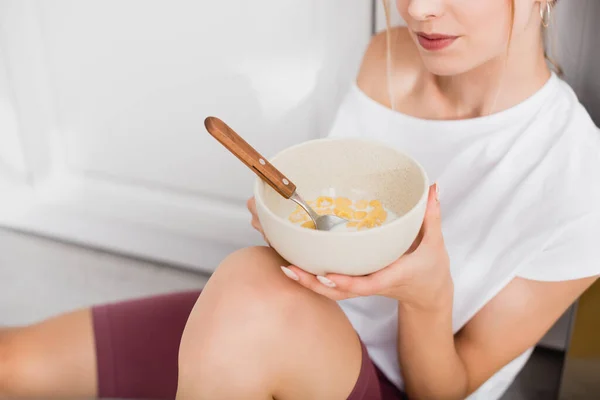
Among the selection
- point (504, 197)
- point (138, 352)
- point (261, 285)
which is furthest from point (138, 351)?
point (504, 197)

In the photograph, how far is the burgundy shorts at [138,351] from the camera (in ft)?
3.17

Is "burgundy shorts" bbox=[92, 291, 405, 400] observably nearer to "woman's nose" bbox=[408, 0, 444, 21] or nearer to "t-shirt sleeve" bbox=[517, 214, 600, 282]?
"t-shirt sleeve" bbox=[517, 214, 600, 282]

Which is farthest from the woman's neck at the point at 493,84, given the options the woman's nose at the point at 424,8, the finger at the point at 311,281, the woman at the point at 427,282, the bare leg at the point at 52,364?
the bare leg at the point at 52,364

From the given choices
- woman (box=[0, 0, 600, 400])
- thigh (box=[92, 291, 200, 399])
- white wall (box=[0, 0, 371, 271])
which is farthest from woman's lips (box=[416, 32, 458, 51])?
thigh (box=[92, 291, 200, 399])

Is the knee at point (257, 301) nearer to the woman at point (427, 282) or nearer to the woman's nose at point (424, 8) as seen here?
the woman at point (427, 282)

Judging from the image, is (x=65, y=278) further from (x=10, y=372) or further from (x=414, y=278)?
(x=414, y=278)

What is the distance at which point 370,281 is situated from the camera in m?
0.66

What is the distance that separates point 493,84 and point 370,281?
0.37m

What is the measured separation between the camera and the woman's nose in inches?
29.2

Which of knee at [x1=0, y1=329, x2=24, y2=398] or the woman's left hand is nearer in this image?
the woman's left hand

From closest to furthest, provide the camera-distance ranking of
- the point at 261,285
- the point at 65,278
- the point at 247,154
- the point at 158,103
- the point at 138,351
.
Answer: the point at 247,154
the point at 261,285
the point at 138,351
the point at 158,103
the point at 65,278

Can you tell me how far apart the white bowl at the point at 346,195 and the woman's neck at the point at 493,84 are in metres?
0.21

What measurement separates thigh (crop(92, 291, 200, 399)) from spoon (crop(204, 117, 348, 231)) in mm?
338

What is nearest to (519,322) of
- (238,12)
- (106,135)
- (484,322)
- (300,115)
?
(484,322)
